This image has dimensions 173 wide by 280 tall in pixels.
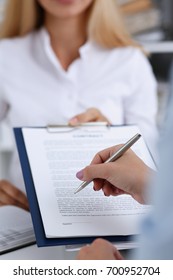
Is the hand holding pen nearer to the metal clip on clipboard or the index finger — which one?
the index finger

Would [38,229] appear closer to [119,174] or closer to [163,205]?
[119,174]

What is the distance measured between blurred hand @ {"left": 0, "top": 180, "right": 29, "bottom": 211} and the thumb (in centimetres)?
23

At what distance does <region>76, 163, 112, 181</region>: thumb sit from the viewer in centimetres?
58

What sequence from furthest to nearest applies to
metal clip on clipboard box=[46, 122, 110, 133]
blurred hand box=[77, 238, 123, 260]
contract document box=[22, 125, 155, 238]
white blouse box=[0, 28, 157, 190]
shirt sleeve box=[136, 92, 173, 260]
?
white blouse box=[0, 28, 157, 190] → metal clip on clipboard box=[46, 122, 110, 133] → contract document box=[22, 125, 155, 238] → blurred hand box=[77, 238, 123, 260] → shirt sleeve box=[136, 92, 173, 260]

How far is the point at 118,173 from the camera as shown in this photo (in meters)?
0.57

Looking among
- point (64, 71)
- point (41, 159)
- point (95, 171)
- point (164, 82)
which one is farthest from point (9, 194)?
point (164, 82)

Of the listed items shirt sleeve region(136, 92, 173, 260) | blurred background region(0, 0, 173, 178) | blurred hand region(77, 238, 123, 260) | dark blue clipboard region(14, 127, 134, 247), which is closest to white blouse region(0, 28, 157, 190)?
blurred background region(0, 0, 173, 178)

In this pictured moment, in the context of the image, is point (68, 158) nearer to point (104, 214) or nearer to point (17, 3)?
point (104, 214)

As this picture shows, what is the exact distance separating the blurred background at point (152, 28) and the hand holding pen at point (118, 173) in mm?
873

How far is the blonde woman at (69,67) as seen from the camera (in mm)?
1121

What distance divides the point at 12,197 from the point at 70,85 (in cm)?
38

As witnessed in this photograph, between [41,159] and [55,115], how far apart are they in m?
0.42

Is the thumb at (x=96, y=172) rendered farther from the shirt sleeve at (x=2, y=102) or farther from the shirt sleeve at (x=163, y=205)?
the shirt sleeve at (x=2, y=102)

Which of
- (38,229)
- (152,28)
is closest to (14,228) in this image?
(38,229)
